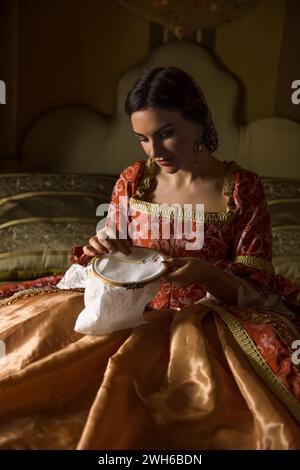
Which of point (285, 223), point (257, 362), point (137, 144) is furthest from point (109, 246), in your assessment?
point (137, 144)

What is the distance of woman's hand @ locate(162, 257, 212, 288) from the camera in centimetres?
105

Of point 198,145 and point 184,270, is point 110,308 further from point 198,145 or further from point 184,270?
point 198,145

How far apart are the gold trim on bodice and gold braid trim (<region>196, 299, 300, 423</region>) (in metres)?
0.19

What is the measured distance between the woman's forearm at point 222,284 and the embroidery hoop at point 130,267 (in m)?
0.10

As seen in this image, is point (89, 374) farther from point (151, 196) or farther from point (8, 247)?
point (8, 247)

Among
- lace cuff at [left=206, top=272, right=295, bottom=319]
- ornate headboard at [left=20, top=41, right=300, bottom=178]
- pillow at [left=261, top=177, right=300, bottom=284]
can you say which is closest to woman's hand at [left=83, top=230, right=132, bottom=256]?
lace cuff at [left=206, top=272, right=295, bottom=319]

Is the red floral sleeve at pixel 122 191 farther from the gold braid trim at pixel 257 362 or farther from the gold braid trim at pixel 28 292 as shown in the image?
the gold braid trim at pixel 257 362

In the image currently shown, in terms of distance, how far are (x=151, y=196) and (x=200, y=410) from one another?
Result: 55 cm

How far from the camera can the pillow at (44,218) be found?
5.76 ft

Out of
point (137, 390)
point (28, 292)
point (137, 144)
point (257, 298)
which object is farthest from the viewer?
point (137, 144)

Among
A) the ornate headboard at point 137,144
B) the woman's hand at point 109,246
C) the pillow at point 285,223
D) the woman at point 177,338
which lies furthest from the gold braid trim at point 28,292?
the ornate headboard at point 137,144

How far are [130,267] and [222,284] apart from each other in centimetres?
19

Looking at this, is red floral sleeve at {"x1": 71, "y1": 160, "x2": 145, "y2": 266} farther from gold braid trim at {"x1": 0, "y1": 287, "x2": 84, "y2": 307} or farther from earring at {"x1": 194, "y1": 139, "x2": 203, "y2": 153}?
earring at {"x1": 194, "y1": 139, "x2": 203, "y2": 153}

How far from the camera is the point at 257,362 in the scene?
996 millimetres
